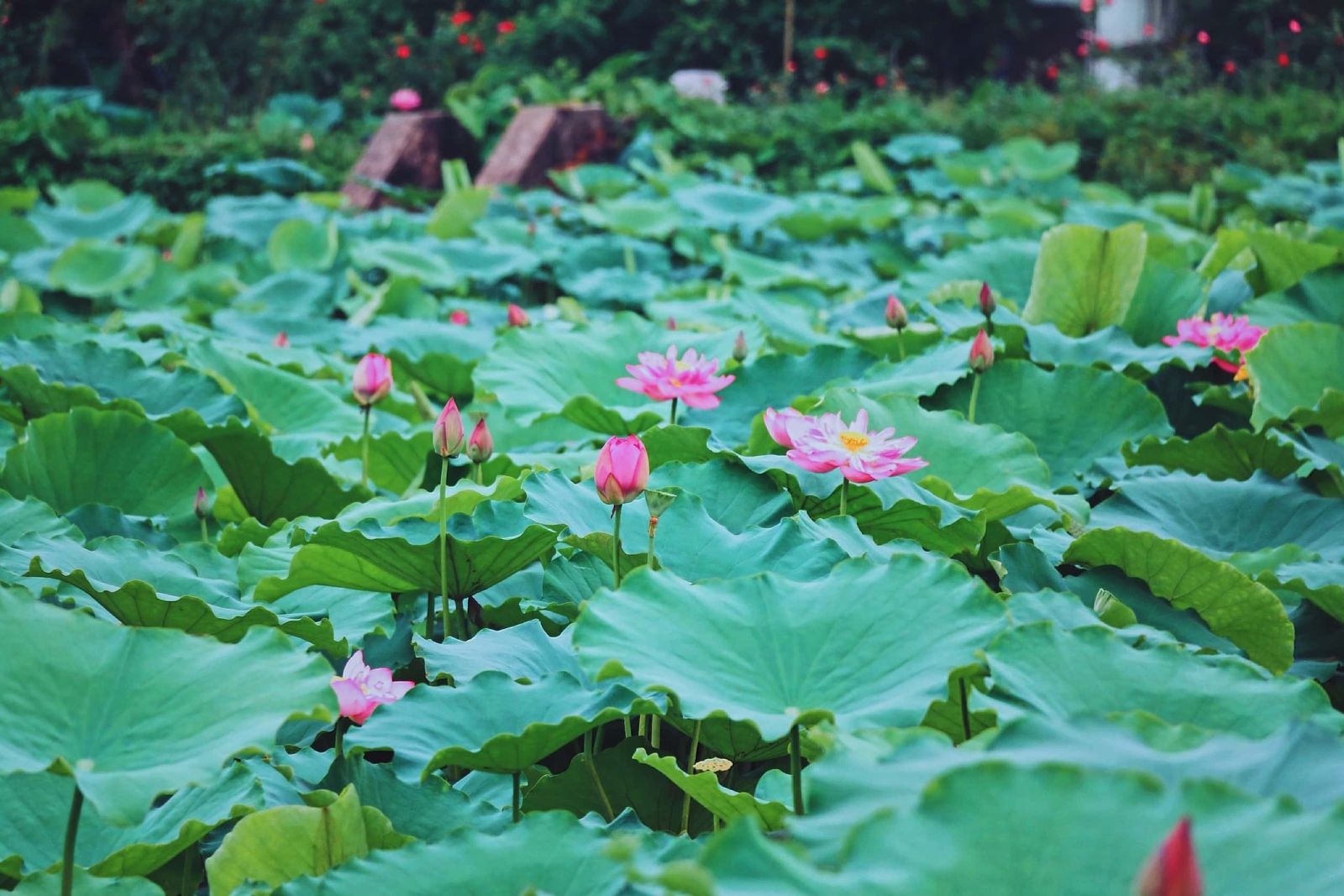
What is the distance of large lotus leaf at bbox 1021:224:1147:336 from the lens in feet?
6.60

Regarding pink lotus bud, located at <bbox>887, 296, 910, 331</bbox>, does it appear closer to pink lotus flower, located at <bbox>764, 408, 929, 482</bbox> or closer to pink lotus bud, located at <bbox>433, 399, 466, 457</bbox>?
pink lotus flower, located at <bbox>764, 408, 929, 482</bbox>

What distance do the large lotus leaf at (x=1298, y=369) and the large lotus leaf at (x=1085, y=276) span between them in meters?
0.35

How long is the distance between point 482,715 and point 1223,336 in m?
1.29

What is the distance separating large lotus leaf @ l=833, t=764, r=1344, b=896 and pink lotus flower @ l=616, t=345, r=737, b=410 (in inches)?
37.8

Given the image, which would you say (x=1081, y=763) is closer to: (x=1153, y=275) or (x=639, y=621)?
(x=639, y=621)

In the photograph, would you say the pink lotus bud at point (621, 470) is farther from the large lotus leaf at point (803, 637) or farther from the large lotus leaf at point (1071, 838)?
the large lotus leaf at point (1071, 838)

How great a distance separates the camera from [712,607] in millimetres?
915

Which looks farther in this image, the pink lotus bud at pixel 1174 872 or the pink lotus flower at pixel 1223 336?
the pink lotus flower at pixel 1223 336

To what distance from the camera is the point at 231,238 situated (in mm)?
4961

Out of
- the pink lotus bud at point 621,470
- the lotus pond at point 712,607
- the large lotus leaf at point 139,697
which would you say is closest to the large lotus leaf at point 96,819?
the lotus pond at point 712,607

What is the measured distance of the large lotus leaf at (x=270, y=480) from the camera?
5.19 feet

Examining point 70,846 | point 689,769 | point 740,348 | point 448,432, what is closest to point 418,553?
point 448,432

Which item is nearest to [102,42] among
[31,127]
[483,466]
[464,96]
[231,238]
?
[31,127]

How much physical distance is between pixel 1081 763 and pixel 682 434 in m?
0.85
